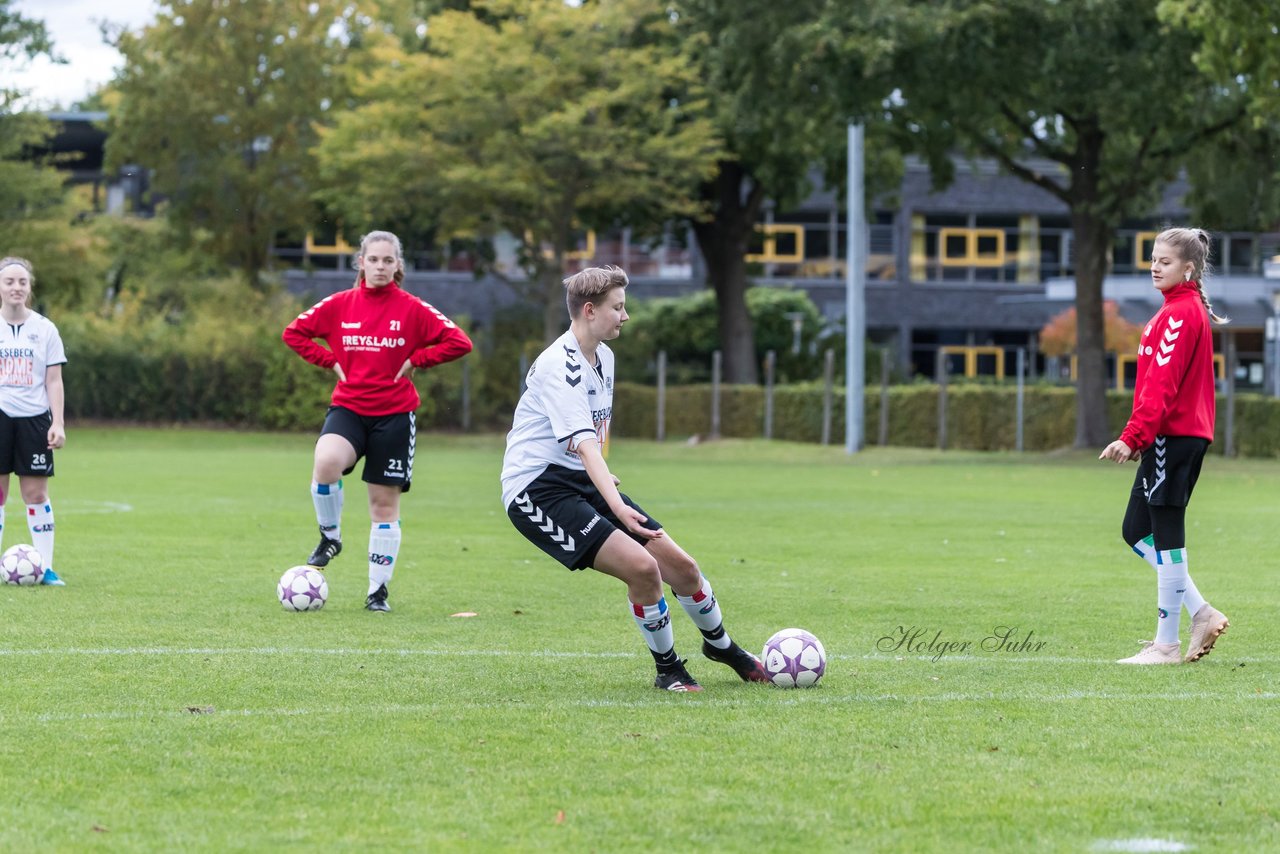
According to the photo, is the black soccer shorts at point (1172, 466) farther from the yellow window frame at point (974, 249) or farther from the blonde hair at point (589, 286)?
the yellow window frame at point (974, 249)

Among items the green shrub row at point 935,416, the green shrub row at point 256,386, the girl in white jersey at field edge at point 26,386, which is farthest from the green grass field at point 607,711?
the green shrub row at point 256,386

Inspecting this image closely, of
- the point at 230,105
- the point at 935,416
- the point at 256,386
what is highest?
the point at 230,105

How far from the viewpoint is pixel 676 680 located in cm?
721

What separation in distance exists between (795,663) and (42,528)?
6077 mm

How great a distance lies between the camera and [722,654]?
→ 7.39 meters

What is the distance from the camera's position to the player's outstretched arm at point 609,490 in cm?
665

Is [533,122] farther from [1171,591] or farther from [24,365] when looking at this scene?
[1171,591]

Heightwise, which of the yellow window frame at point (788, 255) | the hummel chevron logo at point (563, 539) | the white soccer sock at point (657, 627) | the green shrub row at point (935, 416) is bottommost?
the green shrub row at point (935, 416)

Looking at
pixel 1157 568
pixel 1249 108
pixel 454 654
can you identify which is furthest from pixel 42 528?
pixel 1249 108

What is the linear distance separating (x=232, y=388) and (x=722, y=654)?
37148mm

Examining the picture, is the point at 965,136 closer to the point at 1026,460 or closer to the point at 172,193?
the point at 1026,460

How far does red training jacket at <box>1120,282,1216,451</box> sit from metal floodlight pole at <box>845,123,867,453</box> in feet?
80.3

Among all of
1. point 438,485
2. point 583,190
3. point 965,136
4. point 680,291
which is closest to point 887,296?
point 680,291

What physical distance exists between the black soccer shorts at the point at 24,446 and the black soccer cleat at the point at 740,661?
5.38 meters
